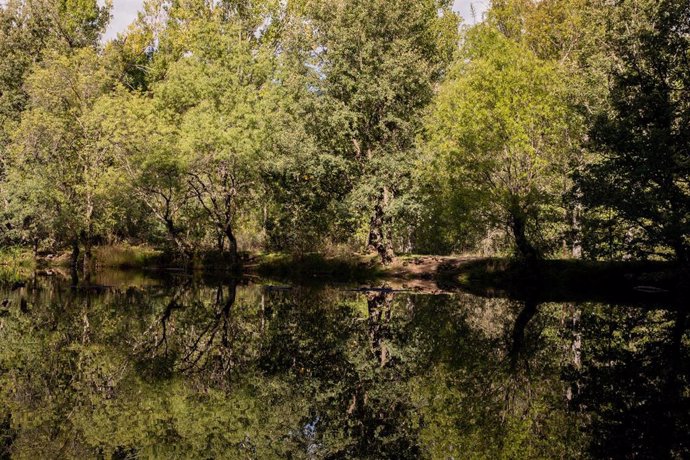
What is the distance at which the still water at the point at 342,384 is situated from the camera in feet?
27.0

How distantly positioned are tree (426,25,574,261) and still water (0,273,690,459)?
13044 mm

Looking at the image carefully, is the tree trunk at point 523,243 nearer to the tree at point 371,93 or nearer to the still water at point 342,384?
the tree at point 371,93

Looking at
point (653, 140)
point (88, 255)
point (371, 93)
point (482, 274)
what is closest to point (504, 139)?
point (482, 274)

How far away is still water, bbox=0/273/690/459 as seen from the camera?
27.0ft

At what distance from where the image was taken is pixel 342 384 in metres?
11.5

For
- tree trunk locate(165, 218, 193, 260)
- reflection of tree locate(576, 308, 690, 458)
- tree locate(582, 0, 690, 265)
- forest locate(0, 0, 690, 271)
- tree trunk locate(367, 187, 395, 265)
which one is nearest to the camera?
reflection of tree locate(576, 308, 690, 458)

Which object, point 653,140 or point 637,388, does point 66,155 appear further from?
point 637,388

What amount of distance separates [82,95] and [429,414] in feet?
151

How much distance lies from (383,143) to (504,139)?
27.3ft

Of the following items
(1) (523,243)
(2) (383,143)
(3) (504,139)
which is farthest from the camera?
(2) (383,143)

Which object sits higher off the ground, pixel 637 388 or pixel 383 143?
pixel 383 143

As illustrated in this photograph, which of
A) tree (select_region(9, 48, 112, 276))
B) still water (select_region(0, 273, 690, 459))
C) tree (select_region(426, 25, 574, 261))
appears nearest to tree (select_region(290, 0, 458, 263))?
tree (select_region(426, 25, 574, 261))

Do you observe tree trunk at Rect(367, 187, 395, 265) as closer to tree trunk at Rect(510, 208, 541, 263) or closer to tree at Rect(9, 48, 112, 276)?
tree trunk at Rect(510, 208, 541, 263)

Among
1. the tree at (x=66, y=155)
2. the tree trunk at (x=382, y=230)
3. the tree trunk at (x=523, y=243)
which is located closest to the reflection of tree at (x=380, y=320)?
the tree trunk at (x=382, y=230)
